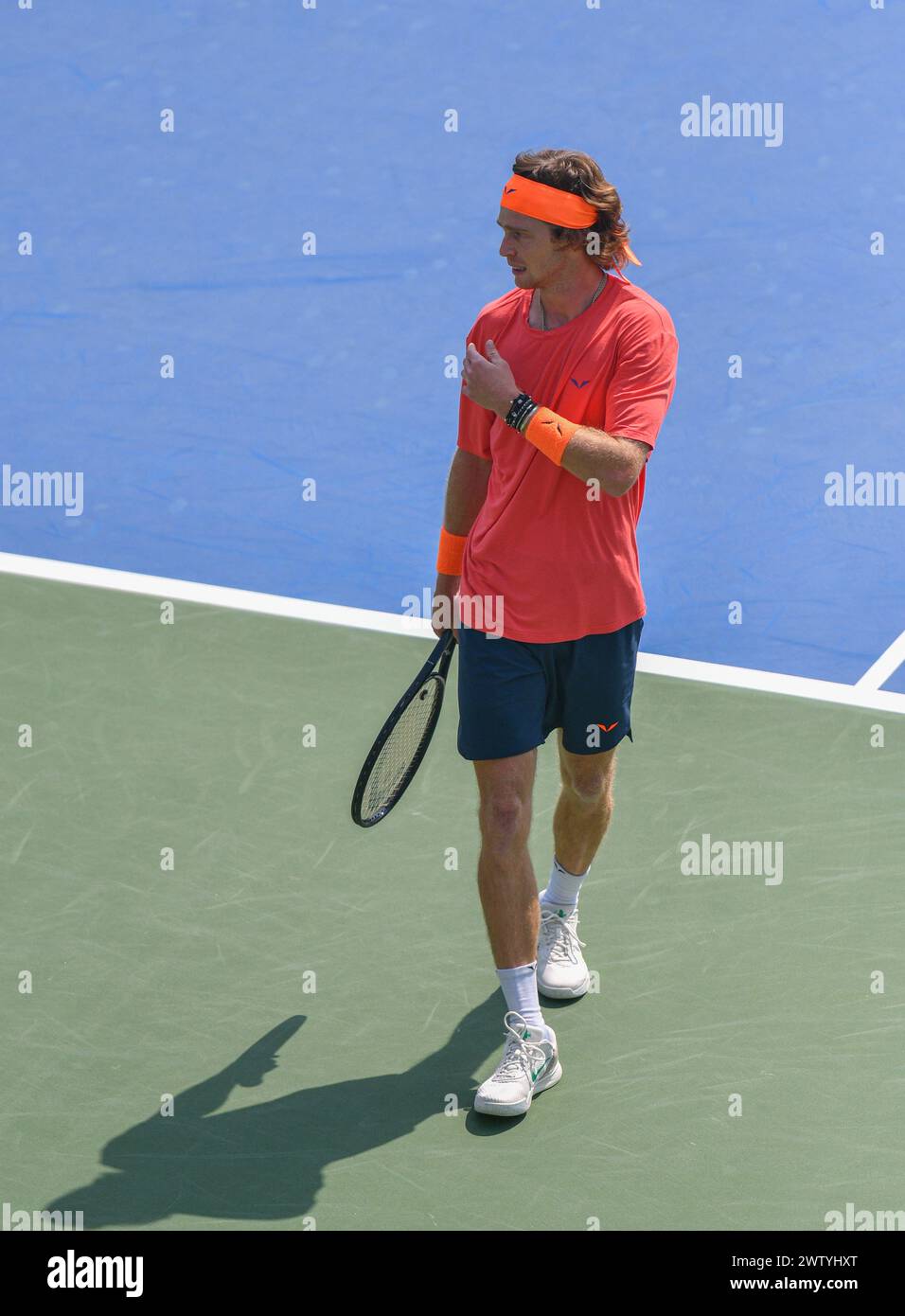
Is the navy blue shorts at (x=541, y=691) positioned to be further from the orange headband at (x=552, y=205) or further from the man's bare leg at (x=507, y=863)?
the orange headband at (x=552, y=205)

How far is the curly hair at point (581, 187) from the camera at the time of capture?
409 cm

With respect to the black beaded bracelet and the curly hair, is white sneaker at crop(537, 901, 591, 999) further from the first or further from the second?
the curly hair

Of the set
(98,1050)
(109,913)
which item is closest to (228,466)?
(109,913)

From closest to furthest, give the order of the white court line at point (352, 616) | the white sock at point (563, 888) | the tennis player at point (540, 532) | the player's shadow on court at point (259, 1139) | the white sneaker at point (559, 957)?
the player's shadow on court at point (259, 1139) → the tennis player at point (540, 532) → the white sneaker at point (559, 957) → the white sock at point (563, 888) → the white court line at point (352, 616)

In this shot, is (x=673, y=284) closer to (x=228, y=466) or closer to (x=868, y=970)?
(x=228, y=466)

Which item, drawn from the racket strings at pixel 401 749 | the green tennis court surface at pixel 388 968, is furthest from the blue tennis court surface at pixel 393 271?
the racket strings at pixel 401 749

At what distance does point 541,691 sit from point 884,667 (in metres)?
2.73

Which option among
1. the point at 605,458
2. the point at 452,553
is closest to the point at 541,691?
the point at 452,553

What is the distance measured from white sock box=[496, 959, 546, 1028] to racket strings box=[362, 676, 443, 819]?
0.52 meters

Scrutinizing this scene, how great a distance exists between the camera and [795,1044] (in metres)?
4.33

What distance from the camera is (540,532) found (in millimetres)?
4160

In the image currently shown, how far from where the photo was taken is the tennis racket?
168 inches

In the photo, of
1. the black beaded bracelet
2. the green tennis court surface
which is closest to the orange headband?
the black beaded bracelet

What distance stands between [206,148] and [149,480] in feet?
5.81
